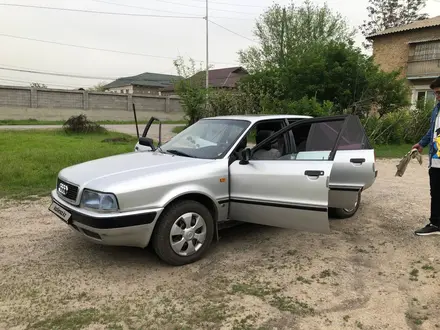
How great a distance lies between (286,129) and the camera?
14.4 feet

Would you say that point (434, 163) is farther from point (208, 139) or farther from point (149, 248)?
point (149, 248)

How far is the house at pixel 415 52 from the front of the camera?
24484 millimetres

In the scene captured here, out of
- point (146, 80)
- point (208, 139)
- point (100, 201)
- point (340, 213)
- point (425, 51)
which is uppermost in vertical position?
point (146, 80)

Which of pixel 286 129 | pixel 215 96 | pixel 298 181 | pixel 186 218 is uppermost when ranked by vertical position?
pixel 215 96

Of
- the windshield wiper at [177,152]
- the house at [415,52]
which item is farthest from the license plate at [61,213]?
the house at [415,52]

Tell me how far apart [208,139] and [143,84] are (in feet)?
231

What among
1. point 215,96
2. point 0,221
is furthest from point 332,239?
point 215,96

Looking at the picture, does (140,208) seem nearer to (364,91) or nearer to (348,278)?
(348,278)

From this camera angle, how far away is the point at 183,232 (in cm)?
388

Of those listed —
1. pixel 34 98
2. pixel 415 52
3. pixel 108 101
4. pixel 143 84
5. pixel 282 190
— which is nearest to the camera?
pixel 282 190

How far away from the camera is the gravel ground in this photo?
3.01 metres

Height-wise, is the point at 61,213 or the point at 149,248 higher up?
the point at 61,213

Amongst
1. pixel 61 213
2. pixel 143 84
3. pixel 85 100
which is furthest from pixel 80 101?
pixel 143 84

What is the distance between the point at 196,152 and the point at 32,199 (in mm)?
3643
